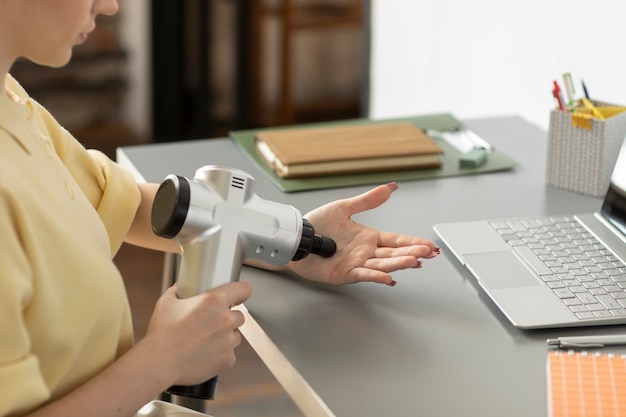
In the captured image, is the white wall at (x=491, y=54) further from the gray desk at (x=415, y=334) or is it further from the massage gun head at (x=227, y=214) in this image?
the massage gun head at (x=227, y=214)

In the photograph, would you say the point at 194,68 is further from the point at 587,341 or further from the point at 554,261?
the point at 587,341

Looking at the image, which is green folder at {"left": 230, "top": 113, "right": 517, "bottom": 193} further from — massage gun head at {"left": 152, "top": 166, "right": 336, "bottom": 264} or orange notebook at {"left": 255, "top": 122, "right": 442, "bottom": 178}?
massage gun head at {"left": 152, "top": 166, "right": 336, "bottom": 264}

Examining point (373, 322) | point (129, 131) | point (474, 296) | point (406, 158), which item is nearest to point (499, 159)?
point (406, 158)

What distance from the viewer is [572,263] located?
1.18 m

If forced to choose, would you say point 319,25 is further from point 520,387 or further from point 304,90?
point 520,387

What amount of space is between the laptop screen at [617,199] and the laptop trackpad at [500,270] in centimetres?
18

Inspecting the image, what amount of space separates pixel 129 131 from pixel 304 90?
719mm

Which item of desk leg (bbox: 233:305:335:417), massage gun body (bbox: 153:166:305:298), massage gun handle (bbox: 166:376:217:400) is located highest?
massage gun body (bbox: 153:166:305:298)

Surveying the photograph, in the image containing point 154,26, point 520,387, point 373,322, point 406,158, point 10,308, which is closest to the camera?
point 10,308

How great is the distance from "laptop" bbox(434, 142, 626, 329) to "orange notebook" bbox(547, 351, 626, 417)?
0.24 ft

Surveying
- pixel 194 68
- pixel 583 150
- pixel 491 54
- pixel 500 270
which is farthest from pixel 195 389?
pixel 194 68

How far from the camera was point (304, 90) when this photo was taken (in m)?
3.96

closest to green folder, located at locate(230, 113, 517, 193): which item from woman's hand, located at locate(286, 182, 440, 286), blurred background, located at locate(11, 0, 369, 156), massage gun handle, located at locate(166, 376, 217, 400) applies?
woman's hand, located at locate(286, 182, 440, 286)

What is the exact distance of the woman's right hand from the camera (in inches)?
37.7
